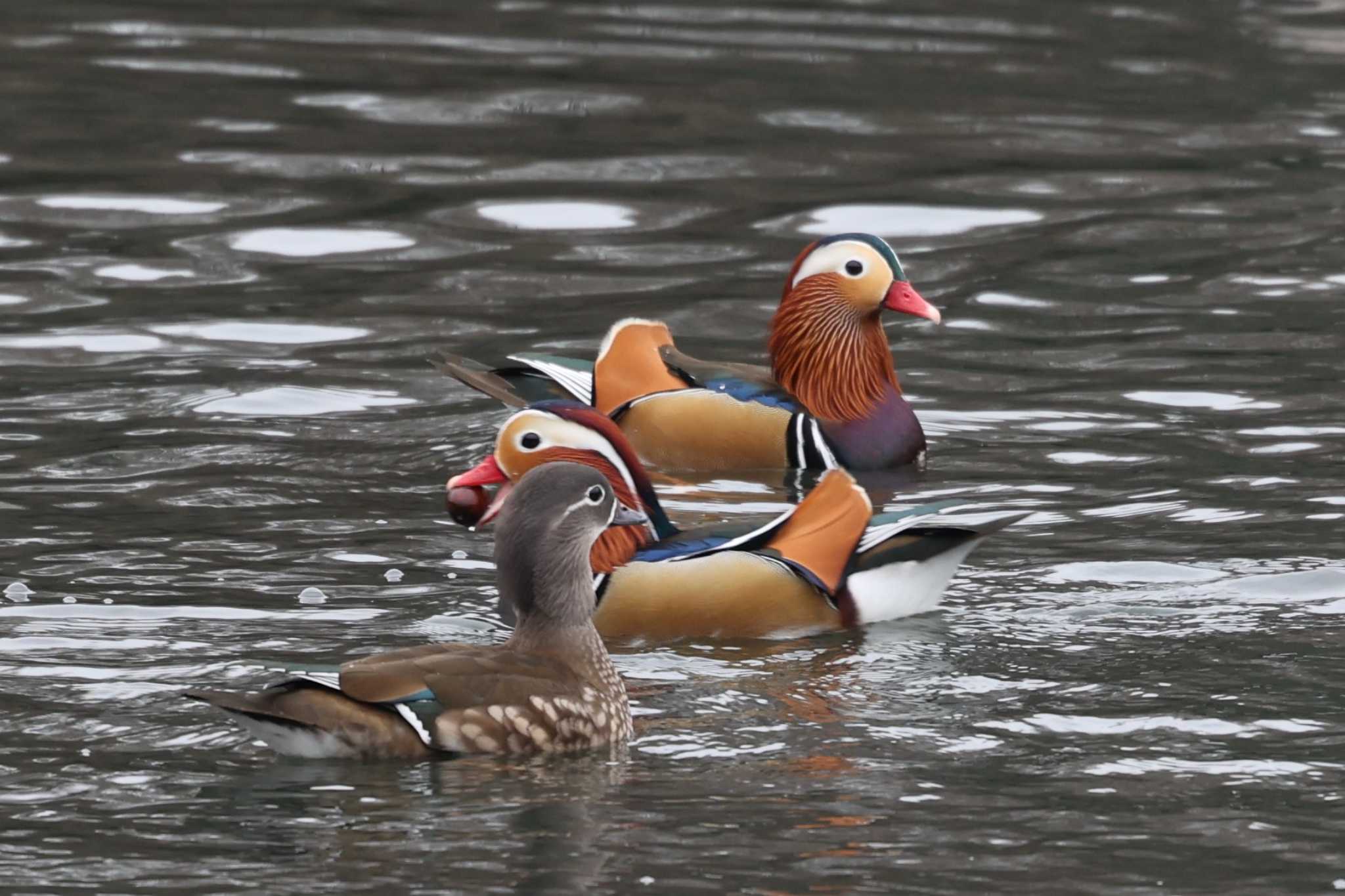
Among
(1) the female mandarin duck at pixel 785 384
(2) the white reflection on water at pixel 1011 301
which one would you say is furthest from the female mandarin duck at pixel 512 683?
(2) the white reflection on water at pixel 1011 301

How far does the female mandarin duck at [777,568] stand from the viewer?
875 cm

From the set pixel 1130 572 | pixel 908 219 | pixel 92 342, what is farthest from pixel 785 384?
pixel 908 219

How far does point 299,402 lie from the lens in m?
12.3

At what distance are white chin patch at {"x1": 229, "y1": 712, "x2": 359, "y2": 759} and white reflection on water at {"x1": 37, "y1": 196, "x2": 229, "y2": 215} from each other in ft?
30.0

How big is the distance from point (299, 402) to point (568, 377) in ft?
4.76

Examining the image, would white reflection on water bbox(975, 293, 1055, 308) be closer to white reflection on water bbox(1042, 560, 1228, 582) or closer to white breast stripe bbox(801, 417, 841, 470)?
white breast stripe bbox(801, 417, 841, 470)

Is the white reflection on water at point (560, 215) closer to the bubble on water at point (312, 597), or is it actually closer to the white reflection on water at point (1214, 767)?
the bubble on water at point (312, 597)

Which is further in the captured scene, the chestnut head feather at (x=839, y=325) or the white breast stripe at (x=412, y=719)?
the chestnut head feather at (x=839, y=325)

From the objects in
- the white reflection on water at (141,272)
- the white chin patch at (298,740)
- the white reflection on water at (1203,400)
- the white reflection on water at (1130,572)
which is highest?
the white reflection on water at (141,272)

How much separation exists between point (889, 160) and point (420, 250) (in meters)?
3.67

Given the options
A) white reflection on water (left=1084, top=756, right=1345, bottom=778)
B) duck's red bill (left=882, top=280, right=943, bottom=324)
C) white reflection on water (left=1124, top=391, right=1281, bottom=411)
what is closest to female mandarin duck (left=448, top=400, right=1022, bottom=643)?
white reflection on water (left=1084, top=756, right=1345, bottom=778)

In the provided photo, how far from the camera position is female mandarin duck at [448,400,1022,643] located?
8.75 m

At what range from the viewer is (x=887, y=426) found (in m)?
11.7

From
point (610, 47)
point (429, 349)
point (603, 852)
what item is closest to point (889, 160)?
point (610, 47)
